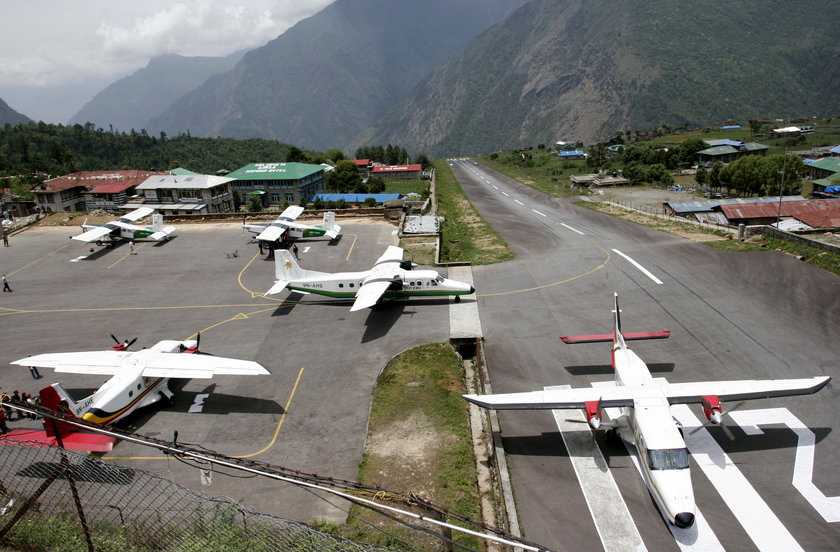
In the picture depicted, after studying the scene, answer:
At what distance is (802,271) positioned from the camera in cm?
4175

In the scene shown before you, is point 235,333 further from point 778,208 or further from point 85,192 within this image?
point 85,192

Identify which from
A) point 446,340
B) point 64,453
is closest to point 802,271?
point 446,340

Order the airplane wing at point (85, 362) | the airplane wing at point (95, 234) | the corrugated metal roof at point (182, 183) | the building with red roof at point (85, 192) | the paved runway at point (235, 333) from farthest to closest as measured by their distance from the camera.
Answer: the corrugated metal roof at point (182, 183)
the building with red roof at point (85, 192)
the airplane wing at point (95, 234)
the airplane wing at point (85, 362)
the paved runway at point (235, 333)

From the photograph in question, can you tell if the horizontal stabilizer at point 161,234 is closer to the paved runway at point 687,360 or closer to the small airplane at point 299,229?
the small airplane at point 299,229

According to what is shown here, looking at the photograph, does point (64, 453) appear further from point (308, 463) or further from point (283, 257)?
point (283, 257)

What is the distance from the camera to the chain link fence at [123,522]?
1267 cm

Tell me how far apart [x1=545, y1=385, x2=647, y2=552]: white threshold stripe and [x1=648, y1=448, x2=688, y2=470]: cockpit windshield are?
2.35 meters

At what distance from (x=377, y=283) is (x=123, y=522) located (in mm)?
23866

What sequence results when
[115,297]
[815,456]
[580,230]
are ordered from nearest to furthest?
[815,456] → [115,297] → [580,230]

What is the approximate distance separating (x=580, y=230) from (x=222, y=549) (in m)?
59.6

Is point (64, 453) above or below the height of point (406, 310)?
above

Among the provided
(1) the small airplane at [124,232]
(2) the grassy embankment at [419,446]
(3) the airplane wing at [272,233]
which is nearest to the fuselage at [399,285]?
(2) the grassy embankment at [419,446]

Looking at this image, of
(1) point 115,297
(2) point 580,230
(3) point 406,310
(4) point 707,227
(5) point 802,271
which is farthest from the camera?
(2) point 580,230

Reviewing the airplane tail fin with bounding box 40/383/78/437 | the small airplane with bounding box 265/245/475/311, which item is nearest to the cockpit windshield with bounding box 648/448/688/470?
the small airplane with bounding box 265/245/475/311
